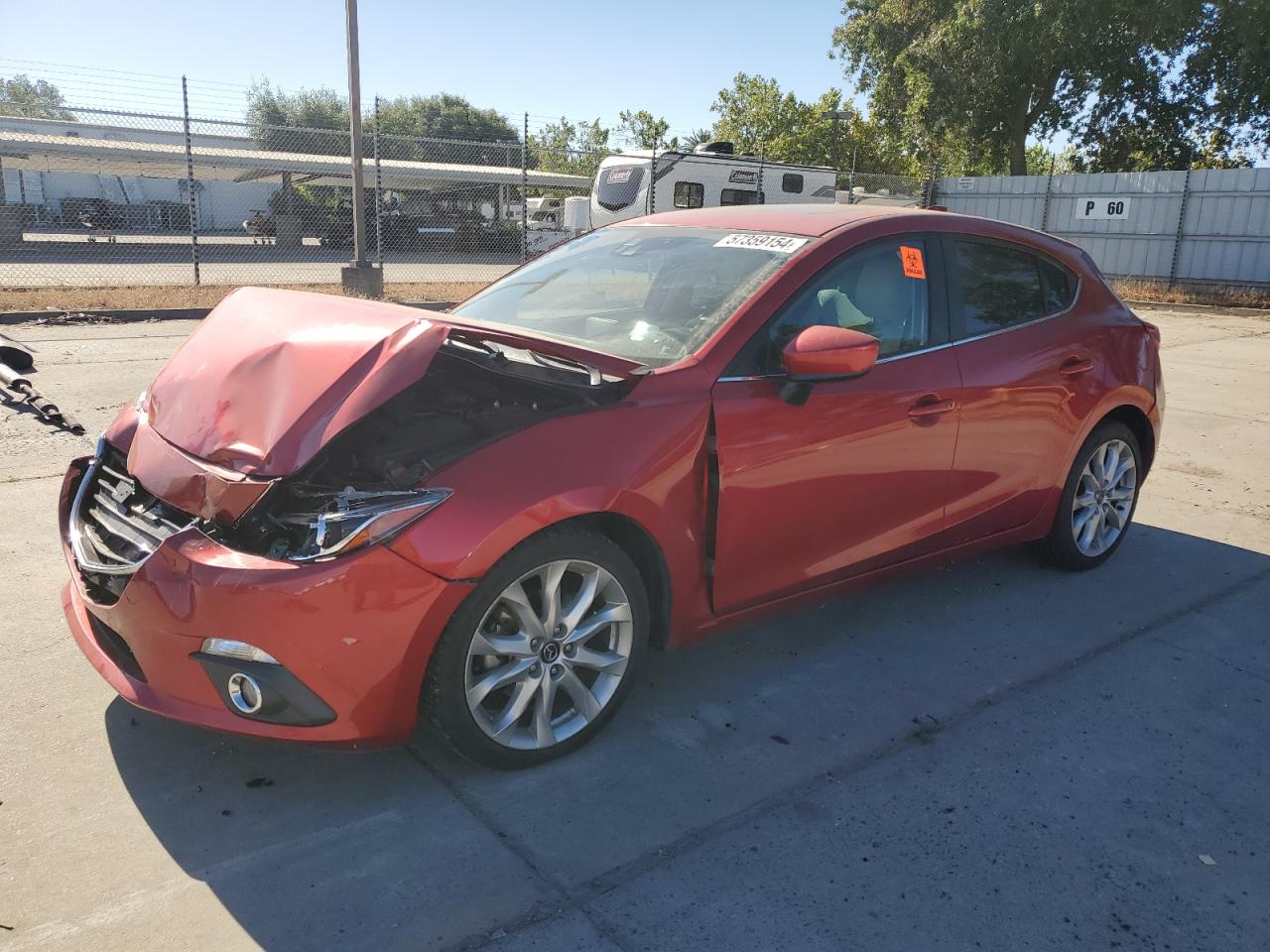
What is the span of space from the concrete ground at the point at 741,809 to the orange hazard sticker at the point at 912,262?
4.67ft

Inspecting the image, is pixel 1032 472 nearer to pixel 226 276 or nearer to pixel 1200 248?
pixel 226 276

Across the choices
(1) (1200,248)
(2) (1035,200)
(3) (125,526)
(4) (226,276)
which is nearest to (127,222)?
(4) (226,276)

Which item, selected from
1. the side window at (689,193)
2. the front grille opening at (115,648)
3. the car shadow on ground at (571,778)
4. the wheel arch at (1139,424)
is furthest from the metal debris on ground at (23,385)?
the side window at (689,193)

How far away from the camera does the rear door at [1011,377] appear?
3.84 m

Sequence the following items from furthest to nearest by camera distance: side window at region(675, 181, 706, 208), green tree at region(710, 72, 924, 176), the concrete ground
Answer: green tree at region(710, 72, 924, 176) < side window at region(675, 181, 706, 208) < the concrete ground

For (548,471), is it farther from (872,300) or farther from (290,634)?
(872,300)

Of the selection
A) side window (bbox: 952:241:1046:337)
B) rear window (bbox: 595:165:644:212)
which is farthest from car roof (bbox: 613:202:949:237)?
rear window (bbox: 595:165:644:212)

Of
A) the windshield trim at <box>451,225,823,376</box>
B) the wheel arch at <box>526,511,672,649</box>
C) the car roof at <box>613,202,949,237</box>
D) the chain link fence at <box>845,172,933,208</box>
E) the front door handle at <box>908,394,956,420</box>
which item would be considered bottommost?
the wheel arch at <box>526,511,672,649</box>

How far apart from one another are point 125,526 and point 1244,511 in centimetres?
579

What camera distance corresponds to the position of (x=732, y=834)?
8.53 feet

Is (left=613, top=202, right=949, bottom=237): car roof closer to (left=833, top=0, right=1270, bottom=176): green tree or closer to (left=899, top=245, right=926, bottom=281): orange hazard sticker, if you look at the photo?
(left=899, top=245, right=926, bottom=281): orange hazard sticker

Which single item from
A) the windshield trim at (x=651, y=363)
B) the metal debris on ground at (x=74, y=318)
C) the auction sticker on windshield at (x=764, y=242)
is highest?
the auction sticker on windshield at (x=764, y=242)

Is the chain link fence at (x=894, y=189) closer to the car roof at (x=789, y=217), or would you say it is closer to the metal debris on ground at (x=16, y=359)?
the car roof at (x=789, y=217)

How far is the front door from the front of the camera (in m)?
3.12
